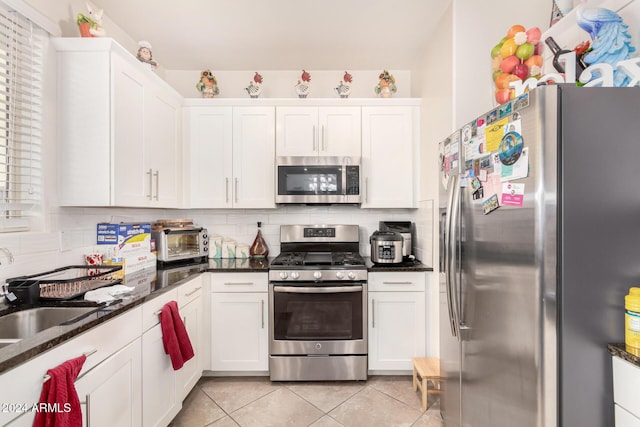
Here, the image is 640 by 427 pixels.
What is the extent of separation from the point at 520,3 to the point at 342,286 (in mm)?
2245

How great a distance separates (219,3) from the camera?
80.3 inches

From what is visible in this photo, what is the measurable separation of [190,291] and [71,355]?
1.00m

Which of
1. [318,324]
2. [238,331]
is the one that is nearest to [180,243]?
[238,331]

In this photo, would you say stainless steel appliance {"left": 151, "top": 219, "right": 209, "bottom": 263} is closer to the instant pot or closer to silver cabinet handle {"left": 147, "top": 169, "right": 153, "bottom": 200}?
silver cabinet handle {"left": 147, "top": 169, "right": 153, "bottom": 200}

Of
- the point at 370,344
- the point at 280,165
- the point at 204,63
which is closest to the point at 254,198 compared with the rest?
the point at 280,165

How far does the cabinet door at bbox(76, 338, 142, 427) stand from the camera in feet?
4.00

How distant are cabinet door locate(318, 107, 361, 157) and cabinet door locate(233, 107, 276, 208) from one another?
453mm

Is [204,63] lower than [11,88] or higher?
higher

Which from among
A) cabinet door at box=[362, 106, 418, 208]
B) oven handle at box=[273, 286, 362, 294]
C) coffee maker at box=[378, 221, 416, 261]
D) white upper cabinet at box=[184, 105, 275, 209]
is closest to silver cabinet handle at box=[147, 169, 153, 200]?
white upper cabinet at box=[184, 105, 275, 209]

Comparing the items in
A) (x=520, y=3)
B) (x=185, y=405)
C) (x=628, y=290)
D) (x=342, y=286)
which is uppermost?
(x=520, y=3)

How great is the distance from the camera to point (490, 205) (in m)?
1.26

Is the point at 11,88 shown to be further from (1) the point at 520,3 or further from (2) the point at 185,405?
(1) the point at 520,3

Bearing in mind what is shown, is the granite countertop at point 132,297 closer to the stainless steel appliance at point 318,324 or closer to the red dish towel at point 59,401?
the red dish towel at point 59,401

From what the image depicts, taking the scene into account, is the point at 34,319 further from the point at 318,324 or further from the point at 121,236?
the point at 318,324
